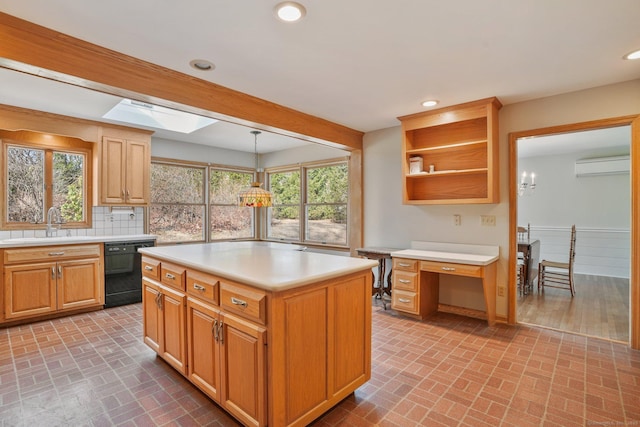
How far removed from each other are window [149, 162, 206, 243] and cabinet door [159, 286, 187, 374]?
3018 mm

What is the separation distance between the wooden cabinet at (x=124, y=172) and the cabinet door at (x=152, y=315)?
2.11m

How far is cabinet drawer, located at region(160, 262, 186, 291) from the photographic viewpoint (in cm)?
226

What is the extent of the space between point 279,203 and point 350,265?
14.4 ft

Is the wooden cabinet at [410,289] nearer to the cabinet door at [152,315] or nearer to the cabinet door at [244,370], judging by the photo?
the cabinet door at [244,370]

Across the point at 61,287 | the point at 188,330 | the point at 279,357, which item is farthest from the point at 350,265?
the point at 61,287

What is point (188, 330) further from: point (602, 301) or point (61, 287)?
point (602, 301)

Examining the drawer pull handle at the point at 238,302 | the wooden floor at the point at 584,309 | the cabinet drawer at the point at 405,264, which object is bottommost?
the wooden floor at the point at 584,309

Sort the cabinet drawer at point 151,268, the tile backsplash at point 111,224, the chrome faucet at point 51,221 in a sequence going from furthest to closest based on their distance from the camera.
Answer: the tile backsplash at point 111,224 < the chrome faucet at point 51,221 < the cabinet drawer at point 151,268

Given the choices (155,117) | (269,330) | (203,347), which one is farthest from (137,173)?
(269,330)

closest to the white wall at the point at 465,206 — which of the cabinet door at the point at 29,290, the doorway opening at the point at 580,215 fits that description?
the doorway opening at the point at 580,215

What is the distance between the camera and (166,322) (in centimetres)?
247

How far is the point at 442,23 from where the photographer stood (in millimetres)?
1964

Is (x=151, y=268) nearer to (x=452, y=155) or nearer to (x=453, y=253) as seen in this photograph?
(x=453, y=253)

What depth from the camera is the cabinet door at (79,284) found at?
12.3 ft
